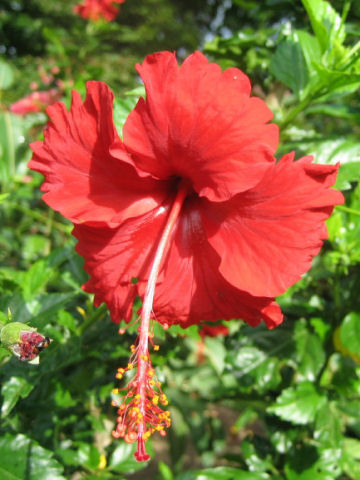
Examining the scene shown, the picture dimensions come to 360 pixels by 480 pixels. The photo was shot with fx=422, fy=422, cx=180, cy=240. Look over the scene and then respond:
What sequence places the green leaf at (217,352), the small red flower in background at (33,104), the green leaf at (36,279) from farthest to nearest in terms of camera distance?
the small red flower in background at (33,104)
the green leaf at (217,352)
the green leaf at (36,279)

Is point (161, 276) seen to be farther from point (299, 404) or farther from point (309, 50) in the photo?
point (309, 50)

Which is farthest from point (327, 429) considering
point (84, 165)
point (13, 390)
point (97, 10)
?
point (97, 10)

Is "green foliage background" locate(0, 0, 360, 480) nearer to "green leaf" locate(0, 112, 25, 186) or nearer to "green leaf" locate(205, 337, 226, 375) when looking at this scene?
"green leaf" locate(0, 112, 25, 186)

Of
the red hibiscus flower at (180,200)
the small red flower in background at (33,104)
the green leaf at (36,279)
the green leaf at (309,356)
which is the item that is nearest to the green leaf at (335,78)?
the red hibiscus flower at (180,200)

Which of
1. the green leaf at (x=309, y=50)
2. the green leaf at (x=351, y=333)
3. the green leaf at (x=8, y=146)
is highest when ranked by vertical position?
the green leaf at (x=309, y=50)

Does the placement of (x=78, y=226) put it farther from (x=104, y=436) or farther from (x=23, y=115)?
(x=23, y=115)

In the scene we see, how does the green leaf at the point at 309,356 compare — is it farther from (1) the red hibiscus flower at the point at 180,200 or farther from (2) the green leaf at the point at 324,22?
(2) the green leaf at the point at 324,22

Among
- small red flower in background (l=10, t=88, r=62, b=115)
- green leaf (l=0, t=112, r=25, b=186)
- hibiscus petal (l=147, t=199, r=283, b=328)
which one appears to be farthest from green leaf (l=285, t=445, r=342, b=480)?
small red flower in background (l=10, t=88, r=62, b=115)
